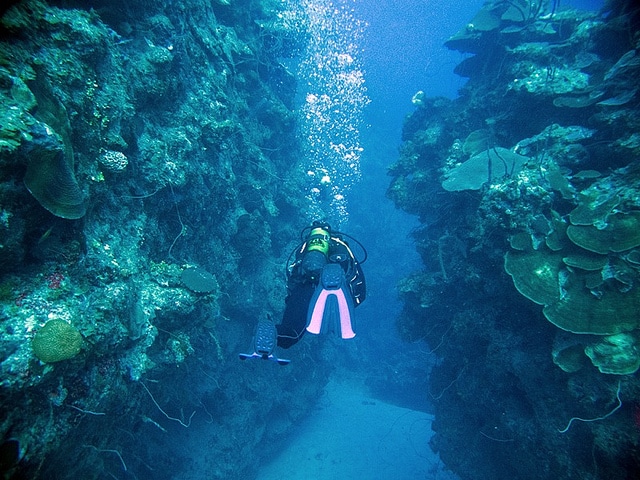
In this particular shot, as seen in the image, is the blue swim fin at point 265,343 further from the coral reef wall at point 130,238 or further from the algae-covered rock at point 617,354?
the algae-covered rock at point 617,354

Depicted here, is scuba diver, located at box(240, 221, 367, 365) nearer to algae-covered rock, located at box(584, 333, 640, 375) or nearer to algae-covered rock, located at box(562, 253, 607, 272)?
algae-covered rock, located at box(562, 253, 607, 272)

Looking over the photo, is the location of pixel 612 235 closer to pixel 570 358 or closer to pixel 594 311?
pixel 594 311

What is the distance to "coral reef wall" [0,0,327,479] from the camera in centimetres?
277

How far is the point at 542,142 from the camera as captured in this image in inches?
279

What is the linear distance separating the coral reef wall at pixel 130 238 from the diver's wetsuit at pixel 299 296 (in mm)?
1576

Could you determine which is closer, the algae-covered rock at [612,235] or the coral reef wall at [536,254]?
the algae-covered rock at [612,235]

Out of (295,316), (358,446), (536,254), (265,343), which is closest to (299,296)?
(295,316)

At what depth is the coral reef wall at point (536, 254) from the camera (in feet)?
15.5

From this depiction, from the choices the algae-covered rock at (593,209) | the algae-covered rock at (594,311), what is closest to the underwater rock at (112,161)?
the algae-covered rock at (594,311)

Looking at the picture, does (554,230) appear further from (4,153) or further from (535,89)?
(4,153)

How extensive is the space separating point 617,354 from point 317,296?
15.3 ft

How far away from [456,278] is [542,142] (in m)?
3.84

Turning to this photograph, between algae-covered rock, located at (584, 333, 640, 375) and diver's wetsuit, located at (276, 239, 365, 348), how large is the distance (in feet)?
12.5

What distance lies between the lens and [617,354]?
176 inches
